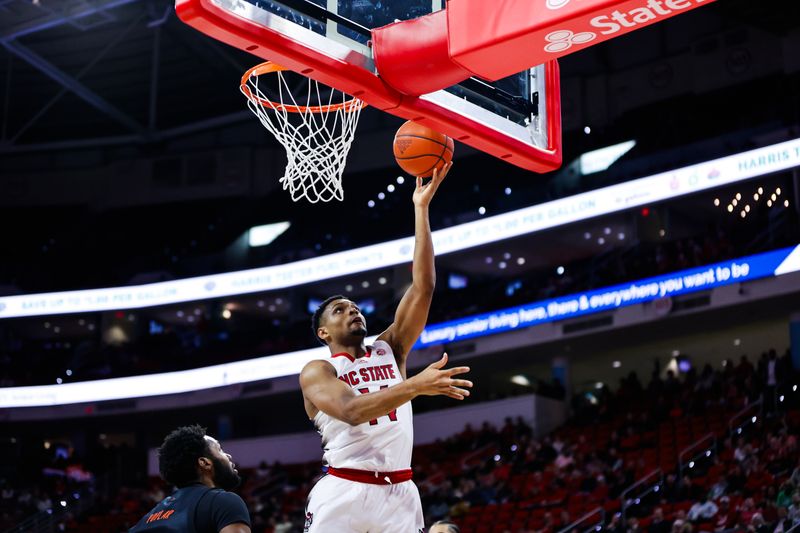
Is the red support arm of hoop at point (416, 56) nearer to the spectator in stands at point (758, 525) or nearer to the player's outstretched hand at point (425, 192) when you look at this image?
the player's outstretched hand at point (425, 192)

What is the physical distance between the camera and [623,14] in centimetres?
439

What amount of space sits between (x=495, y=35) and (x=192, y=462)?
2.23 m

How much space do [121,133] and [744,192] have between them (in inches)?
665

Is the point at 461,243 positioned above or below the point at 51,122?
below

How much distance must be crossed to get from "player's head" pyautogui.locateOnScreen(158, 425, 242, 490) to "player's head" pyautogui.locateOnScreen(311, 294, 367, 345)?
103cm

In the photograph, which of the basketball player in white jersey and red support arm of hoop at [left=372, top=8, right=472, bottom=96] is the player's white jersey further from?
red support arm of hoop at [left=372, top=8, right=472, bottom=96]

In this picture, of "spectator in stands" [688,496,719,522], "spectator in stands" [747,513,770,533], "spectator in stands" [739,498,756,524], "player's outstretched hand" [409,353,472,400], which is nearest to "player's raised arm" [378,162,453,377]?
"player's outstretched hand" [409,353,472,400]

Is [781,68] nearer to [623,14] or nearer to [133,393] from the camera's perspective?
[133,393]

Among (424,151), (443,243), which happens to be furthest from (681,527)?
(443,243)

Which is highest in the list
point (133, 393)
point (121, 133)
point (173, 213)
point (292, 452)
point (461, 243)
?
point (121, 133)

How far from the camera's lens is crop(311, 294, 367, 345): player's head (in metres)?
4.91

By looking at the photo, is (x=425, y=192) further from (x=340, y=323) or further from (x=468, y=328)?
(x=468, y=328)

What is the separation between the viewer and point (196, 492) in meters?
3.83

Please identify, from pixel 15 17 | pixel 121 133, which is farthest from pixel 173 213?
pixel 15 17
